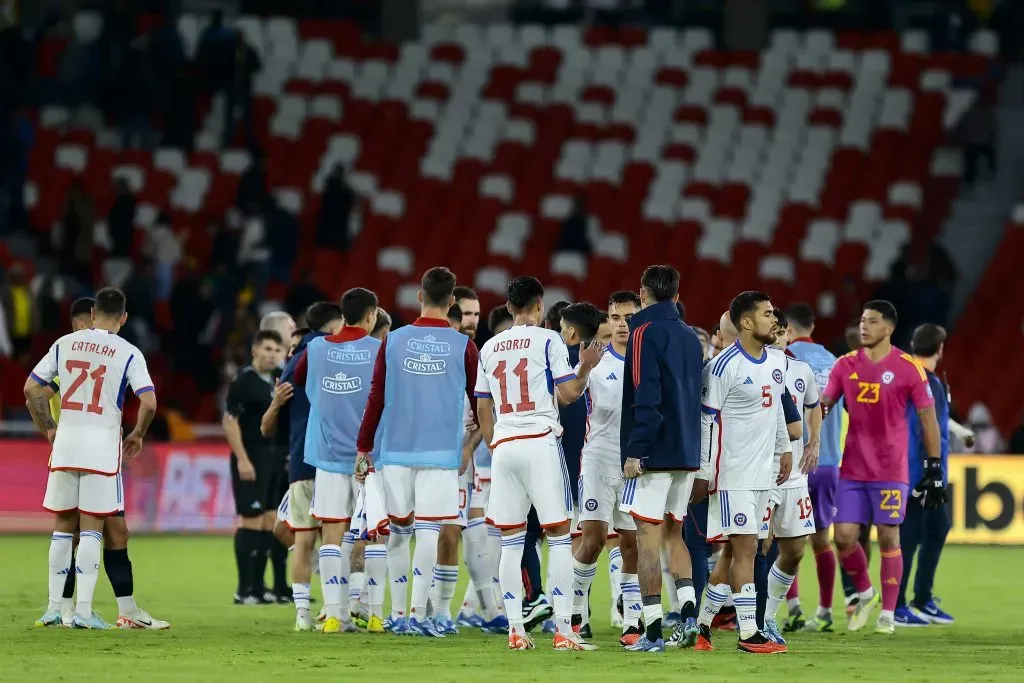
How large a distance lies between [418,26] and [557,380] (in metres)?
24.2

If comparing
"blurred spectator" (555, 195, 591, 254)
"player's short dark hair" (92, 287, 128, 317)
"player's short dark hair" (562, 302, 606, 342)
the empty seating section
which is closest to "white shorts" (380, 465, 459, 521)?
"player's short dark hair" (562, 302, 606, 342)

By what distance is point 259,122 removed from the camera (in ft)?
103

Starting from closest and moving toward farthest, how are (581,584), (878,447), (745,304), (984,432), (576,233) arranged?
(745,304) → (581,584) → (878,447) → (984,432) → (576,233)

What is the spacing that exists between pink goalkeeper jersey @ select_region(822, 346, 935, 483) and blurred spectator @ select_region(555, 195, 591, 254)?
1525 centimetres

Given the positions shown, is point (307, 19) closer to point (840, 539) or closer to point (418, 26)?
point (418, 26)

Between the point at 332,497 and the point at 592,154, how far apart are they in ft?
62.8

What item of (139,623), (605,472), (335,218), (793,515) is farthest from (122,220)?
(793,515)

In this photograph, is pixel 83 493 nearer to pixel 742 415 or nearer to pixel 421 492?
pixel 421 492

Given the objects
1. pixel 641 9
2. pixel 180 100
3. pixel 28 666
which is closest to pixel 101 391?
pixel 28 666

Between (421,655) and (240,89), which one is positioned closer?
(421,655)

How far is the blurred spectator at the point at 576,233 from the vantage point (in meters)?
28.0

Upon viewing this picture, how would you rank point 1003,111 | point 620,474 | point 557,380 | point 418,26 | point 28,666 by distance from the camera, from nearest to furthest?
point 28,666 → point 557,380 → point 620,474 → point 1003,111 → point 418,26

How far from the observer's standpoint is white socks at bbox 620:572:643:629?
36.9 feet

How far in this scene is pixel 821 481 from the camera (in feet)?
43.1
